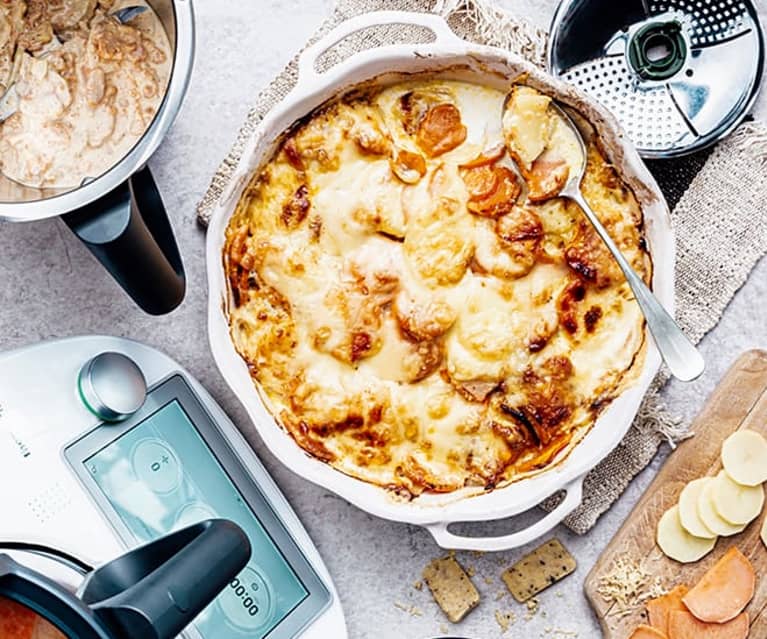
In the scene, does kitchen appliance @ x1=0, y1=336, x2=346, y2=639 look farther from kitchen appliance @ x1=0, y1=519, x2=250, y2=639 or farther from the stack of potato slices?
the stack of potato slices

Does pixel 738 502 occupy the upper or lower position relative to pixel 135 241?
lower

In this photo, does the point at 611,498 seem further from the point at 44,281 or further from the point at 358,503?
the point at 44,281

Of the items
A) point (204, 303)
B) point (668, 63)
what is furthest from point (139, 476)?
point (668, 63)

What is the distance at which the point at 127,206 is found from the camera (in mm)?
1404

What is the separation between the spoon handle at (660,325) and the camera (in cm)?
155

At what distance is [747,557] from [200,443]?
859 millimetres

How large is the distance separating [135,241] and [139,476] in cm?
39

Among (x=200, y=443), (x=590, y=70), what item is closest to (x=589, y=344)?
(x=590, y=70)

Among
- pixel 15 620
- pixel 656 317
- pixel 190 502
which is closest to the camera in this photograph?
pixel 15 620

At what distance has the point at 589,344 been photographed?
5.30ft

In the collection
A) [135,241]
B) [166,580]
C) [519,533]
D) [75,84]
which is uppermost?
[75,84]

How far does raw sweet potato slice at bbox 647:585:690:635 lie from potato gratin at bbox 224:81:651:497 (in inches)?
13.7

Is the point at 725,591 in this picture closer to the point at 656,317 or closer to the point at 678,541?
the point at 678,541

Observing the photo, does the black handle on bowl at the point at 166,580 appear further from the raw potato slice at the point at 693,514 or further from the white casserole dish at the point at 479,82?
the raw potato slice at the point at 693,514
